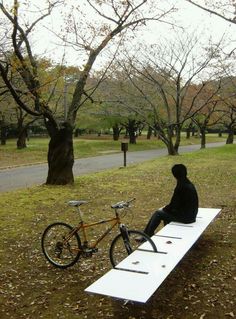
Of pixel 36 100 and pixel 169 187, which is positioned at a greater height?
pixel 36 100

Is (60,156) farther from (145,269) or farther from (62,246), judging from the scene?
(145,269)

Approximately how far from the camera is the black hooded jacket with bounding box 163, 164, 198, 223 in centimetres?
617

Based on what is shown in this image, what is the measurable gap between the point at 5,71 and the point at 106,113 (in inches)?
1036

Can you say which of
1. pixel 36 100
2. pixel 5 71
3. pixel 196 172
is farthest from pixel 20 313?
pixel 196 172

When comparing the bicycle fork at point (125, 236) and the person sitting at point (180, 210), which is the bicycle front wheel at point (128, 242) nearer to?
the bicycle fork at point (125, 236)

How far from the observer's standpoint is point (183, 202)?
619 cm

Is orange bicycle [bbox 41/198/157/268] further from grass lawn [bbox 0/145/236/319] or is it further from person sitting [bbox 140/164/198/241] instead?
person sitting [bbox 140/164/198/241]

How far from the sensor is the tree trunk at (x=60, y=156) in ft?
40.4

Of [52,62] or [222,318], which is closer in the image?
[222,318]

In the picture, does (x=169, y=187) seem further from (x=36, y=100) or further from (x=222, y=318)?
(x=222, y=318)

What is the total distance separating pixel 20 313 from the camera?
4.52m

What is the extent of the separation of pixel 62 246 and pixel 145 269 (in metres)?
1.84

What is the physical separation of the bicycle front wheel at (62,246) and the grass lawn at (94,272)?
5.0 inches

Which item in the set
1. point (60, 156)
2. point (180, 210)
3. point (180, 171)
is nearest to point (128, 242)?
point (180, 210)
